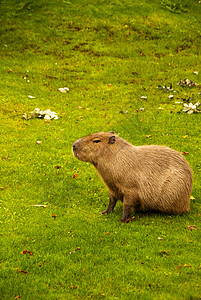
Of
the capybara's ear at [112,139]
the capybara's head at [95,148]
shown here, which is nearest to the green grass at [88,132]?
the capybara's head at [95,148]

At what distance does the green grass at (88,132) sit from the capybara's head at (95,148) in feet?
3.50

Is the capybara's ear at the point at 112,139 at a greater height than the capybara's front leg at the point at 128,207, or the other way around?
the capybara's ear at the point at 112,139

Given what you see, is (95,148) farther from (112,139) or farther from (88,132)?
(88,132)

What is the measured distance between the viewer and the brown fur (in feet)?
23.2

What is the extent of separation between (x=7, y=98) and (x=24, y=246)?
826 cm

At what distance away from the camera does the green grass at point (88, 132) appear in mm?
5473

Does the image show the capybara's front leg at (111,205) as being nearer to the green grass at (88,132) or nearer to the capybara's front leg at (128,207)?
the green grass at (88,132)

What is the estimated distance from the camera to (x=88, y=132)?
456 inches

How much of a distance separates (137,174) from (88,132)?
15.3ft

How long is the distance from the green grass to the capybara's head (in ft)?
3.50

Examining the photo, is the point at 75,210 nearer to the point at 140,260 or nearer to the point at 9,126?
the point at 140,260

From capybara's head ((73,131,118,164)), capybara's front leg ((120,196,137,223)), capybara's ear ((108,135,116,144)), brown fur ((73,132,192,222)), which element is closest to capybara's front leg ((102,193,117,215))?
brown fur ((73,132,192,222))

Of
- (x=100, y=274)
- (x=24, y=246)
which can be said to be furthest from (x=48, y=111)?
(x=100, y=274)

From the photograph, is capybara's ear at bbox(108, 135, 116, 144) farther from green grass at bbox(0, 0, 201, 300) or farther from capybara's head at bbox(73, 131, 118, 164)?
green grass at bbox(0, 0, 201, 300)
